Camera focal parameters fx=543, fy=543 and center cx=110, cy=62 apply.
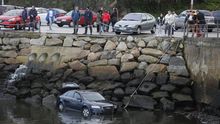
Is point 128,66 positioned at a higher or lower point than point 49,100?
higher

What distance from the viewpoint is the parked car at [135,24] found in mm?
37375

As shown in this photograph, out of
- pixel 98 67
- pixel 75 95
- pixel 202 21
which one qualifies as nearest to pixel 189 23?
pixel 202 21

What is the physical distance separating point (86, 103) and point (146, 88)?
4.60 meters

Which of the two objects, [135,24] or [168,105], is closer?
[168,105]

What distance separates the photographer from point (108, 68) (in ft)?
111

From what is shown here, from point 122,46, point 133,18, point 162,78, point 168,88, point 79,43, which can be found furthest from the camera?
point 133,18

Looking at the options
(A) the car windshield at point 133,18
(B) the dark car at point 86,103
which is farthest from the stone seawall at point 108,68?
(A) the car windshield at point 133,18

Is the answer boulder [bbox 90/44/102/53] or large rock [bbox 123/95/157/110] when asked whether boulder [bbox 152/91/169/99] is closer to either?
large rock [bbox 123/95/157/110]

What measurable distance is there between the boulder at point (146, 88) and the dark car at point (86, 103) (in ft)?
10.2

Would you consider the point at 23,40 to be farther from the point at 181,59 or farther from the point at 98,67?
the point at 181,59

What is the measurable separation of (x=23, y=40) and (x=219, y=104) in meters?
16.4

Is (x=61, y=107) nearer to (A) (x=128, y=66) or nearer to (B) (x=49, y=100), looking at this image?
(B) (x=49, y=100)

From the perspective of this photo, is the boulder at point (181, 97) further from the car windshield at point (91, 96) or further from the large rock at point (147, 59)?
the car windshield at point (91, 96)

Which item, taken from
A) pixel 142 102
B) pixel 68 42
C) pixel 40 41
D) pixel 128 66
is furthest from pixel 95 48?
pixel 142 102
